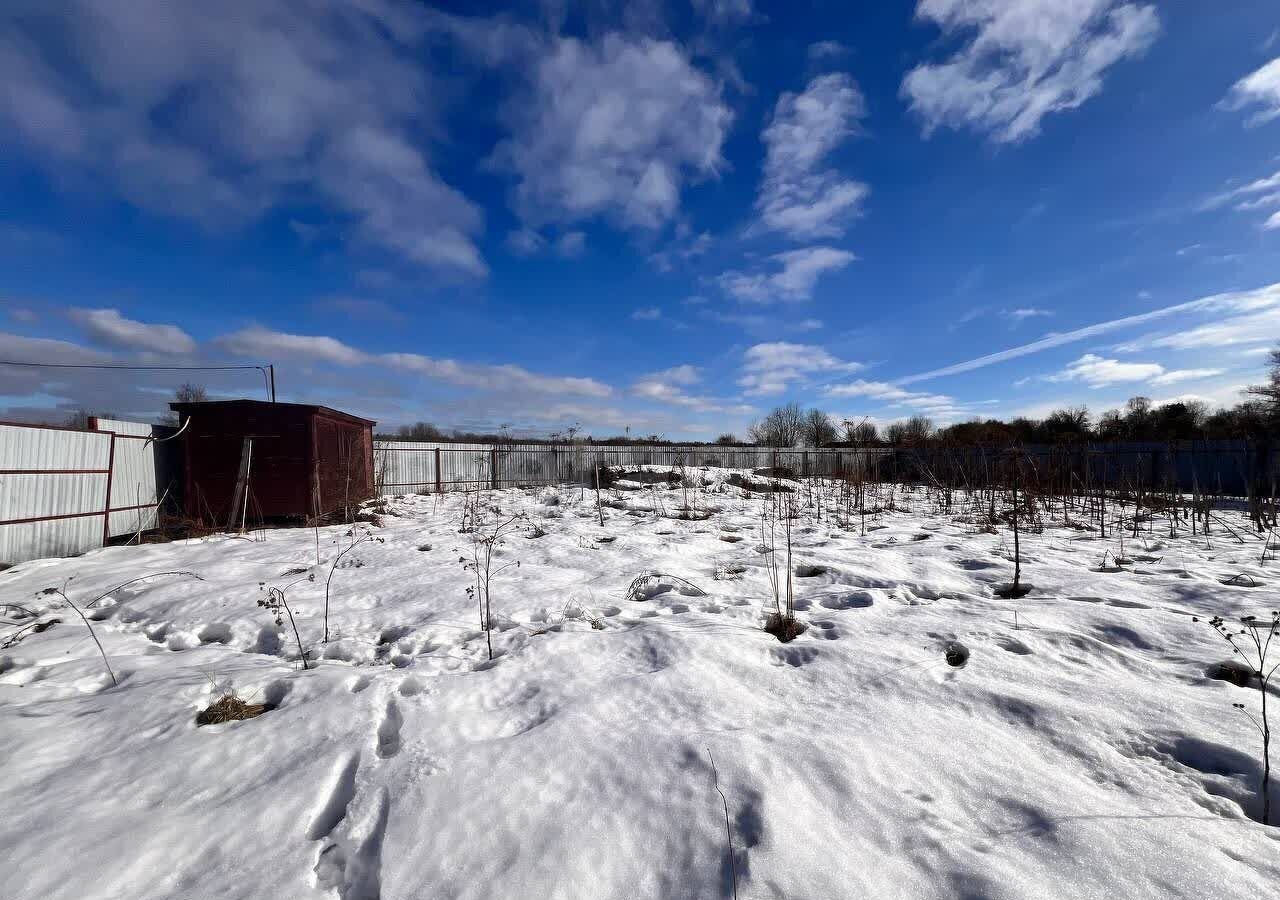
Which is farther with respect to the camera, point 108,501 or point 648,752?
point 108,501

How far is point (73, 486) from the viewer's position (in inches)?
293

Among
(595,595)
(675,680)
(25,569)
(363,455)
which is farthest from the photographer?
(363,455)

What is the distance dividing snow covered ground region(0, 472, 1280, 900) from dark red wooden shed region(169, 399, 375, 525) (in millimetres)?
5749

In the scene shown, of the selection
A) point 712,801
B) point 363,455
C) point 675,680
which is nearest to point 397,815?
point 712,801

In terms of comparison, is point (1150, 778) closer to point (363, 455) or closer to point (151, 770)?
point (151, 770)

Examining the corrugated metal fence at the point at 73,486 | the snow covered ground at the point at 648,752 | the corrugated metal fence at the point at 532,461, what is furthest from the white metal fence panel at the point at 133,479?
the snow covered ground at the point at 648,752

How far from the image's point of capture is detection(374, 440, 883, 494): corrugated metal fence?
50.8 ft

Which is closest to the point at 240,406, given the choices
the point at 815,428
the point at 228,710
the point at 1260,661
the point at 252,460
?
the point at 252,460

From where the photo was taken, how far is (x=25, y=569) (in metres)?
6.21

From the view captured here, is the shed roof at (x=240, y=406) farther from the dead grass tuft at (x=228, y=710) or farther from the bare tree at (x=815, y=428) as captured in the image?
the bare tree at (x=815, y=428)

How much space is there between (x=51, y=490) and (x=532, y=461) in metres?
11.5

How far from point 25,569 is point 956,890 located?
989 cm

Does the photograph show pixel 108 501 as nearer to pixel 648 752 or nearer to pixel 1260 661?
pixel 648 752

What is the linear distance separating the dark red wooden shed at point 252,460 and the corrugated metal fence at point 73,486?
2.04ft
